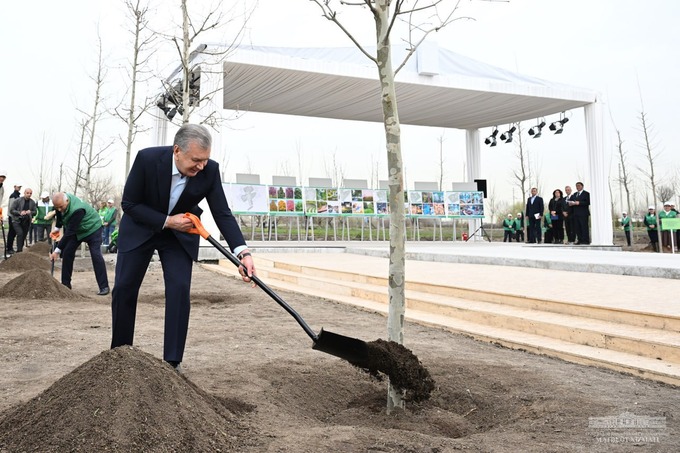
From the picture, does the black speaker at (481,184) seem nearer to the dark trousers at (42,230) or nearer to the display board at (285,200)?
the display board at (285,200)

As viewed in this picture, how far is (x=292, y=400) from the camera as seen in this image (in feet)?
10.3

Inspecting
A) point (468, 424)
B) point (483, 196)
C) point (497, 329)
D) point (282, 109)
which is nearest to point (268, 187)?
point (282, 109)

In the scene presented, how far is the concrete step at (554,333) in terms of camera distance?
368 centimetres

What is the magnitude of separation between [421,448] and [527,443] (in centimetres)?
50

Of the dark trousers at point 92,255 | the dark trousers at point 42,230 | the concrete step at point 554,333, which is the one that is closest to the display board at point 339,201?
the dark trousers at point 42,230

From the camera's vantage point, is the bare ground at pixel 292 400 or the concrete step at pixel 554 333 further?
the concrete step at pixel 554 333

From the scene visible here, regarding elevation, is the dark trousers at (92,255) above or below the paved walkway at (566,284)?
above

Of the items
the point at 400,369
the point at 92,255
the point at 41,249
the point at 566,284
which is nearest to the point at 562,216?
the point at 566,284

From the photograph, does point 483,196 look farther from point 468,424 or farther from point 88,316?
point 468,424

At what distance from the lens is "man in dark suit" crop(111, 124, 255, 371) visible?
121 inches

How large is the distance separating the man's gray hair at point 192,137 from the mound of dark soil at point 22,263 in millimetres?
10767

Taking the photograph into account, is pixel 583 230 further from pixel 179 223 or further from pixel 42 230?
pixel 42 230

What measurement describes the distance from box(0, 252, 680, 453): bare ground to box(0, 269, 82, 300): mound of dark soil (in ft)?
7.38

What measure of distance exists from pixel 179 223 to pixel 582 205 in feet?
57.0
